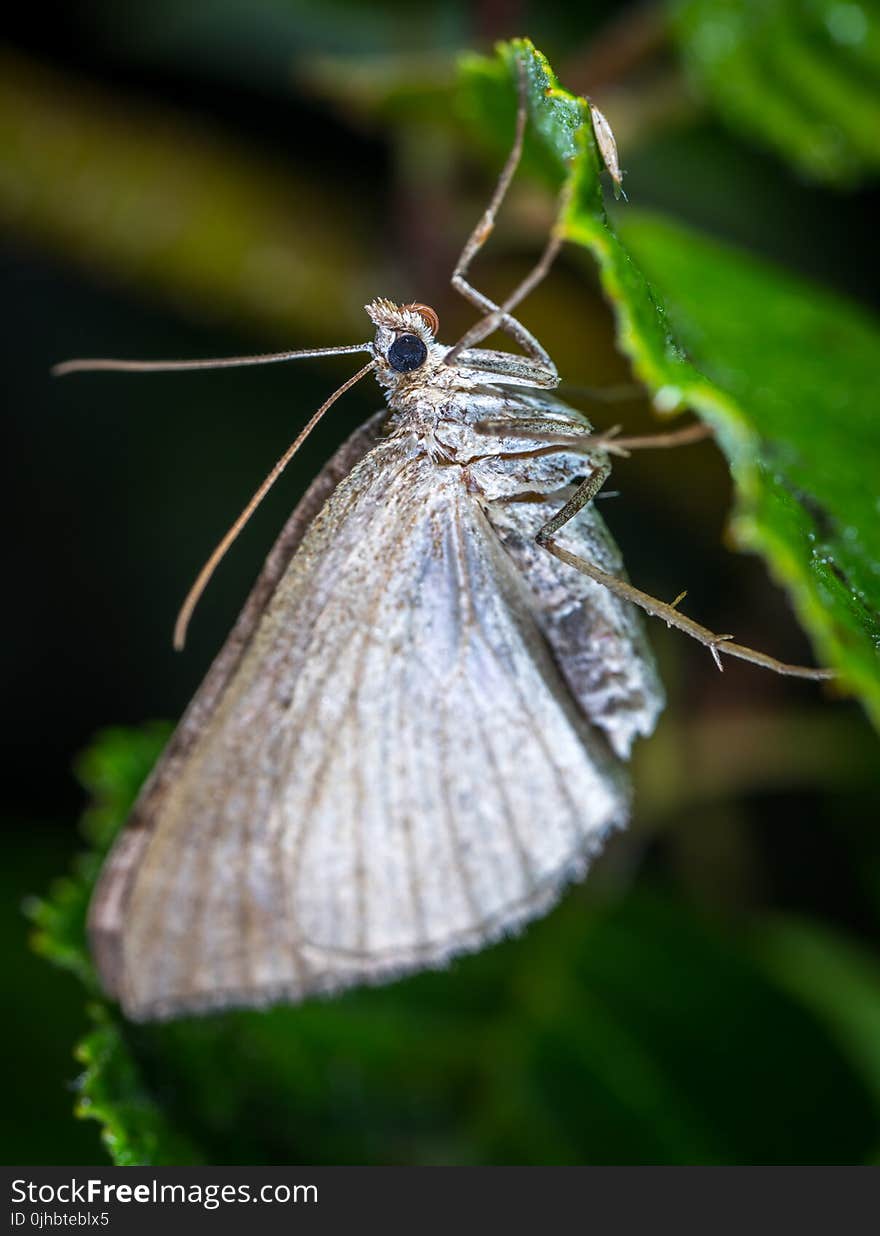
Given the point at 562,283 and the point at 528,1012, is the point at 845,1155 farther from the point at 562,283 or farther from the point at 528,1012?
the point at 562,283

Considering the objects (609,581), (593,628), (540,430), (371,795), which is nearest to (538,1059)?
(371,795)

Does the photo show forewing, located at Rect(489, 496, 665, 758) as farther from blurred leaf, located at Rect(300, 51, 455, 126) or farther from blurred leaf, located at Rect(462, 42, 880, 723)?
blurred leaf, located at Rect(300, 51, 455, 126)

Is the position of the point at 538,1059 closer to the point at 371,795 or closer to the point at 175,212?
the point at 371,795

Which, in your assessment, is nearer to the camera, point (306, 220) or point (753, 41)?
point (753, 41)

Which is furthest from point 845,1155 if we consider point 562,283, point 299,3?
point 299,3

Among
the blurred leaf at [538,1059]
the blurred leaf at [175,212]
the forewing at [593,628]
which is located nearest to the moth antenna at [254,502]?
the forewing at [593,628]

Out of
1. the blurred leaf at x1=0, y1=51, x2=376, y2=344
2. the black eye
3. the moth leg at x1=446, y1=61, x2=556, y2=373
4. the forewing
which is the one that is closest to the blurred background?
the blurred leaf at x1=0, y1=51, x2=376, y2=344
